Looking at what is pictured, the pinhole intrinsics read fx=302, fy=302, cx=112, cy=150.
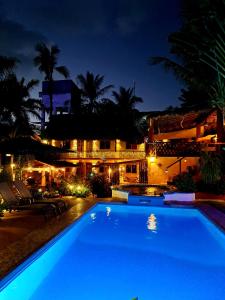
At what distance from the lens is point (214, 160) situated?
14852 mm

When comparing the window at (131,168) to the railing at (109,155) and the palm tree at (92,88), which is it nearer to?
the railing at (109,155)

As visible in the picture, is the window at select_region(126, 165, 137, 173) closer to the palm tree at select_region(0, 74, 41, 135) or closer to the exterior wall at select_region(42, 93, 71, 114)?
the palm tree at select_region(0, 74, 41, 135)

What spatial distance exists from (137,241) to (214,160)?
25.1 ft

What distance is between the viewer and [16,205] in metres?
9.96

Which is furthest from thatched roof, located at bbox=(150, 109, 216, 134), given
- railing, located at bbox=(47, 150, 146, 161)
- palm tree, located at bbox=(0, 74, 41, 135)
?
palm tree, located at bbox=(0, 74, 41, 135)

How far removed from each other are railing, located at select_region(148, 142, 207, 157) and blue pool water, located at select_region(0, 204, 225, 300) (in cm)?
1114

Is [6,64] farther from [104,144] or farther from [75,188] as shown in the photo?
[104,144]

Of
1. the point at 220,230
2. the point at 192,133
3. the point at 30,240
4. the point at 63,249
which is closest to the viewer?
the point at 30,240

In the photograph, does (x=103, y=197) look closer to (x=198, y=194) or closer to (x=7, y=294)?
(x=198, y=194)

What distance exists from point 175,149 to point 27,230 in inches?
642

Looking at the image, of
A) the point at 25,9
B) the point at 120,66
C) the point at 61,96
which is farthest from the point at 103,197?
the point at 61,96

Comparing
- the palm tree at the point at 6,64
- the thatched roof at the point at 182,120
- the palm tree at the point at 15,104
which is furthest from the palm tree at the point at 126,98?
the palm tree at the point at 6,64

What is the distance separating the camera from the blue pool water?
5.53 metres

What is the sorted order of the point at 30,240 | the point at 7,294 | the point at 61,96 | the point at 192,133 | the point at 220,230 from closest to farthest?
the point at 7,294, the point at 30,240, the point at 220,230, the point at 192,133, the point at 61,96
